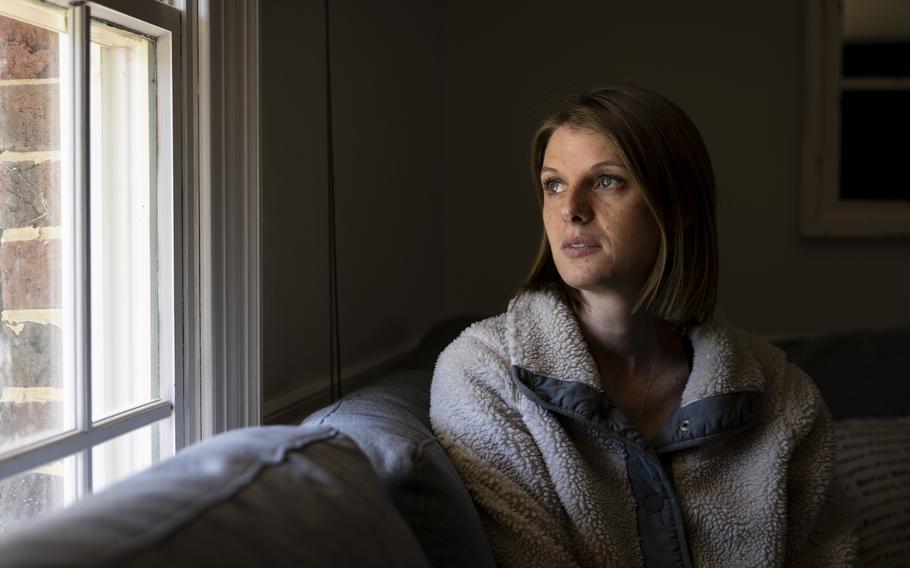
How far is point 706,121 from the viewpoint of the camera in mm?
2830

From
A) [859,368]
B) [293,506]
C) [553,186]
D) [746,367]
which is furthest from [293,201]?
[859,368]

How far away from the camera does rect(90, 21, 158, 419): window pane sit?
1.16 metres

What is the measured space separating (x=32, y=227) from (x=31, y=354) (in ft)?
0.45

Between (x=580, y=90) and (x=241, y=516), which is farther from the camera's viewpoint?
(x=580, y=90)

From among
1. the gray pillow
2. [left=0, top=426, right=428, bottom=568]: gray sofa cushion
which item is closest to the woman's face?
[left=0, top=426, right=428, bottom=568]: gray sofa cushion

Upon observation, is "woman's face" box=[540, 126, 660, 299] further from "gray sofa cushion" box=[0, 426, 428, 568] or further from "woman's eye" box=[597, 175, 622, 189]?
"gray sofa cushion" box=[0, 426, 428, 568]

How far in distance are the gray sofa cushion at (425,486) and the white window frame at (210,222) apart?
0.20 m

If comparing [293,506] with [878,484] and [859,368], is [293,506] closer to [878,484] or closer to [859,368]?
[878,484]

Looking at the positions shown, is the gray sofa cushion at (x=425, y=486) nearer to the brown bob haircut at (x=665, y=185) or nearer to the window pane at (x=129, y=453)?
the window pane at (x=129, y=453)

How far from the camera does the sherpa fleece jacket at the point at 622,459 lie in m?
1.27

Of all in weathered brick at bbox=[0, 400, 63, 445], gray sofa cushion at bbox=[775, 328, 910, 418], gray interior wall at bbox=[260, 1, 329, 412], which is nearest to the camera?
weathered brick at bbox=[0, 400, 63, 445]

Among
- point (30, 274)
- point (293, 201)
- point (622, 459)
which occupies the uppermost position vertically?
point (293, 201)

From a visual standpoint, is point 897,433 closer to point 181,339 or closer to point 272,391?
point 272,391

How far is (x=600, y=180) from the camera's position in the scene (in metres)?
1.41
